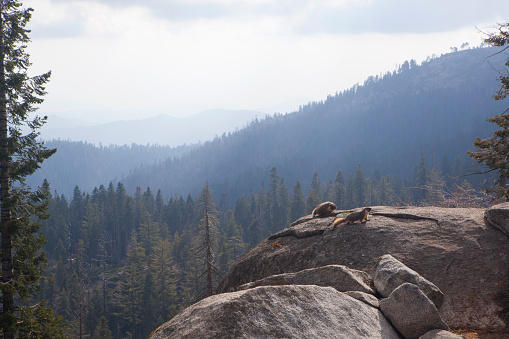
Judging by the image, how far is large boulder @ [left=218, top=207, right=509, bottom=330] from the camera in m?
6.64

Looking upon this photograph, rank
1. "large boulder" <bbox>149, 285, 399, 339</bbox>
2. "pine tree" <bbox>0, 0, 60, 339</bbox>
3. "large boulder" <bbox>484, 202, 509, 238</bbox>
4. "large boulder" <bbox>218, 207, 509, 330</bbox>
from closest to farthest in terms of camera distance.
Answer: "large boulder" <bbox>149, 285, 399, 339</bbox> → "large boulder" <bbox>218, 207, 509, 330</bbox> → "large boulder" <bbox>484, 202, 509, 238</bbox> → "pine tree" <bbox>0, 0, 60, 339</bbox>

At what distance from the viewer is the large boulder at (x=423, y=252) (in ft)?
21.8

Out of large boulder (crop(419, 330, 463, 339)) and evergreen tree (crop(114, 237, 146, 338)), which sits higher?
large boulder (crop(419, 330, 463, 339))

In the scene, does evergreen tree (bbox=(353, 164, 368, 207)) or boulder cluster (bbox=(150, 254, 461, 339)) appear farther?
evergreen tree (bbox=(353, 164, 368, 207))

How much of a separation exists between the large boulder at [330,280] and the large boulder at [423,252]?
1.33 m

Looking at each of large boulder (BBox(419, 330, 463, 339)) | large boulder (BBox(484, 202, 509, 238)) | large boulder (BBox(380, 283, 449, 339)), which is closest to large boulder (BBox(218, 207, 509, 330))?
large boulder (BBox(484, 202, 509, 238))

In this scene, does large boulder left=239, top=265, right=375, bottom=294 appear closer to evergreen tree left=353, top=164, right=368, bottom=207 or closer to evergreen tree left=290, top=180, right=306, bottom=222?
evergreen tree left=290, top=180, right=306, bottom=222

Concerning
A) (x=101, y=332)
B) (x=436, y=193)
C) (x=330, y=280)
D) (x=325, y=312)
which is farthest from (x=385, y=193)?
(x=325, y=312)

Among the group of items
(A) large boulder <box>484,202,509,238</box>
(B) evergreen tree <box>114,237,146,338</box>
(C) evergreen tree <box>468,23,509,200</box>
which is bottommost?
(B) evergreen tree <box>114,237,146,338</box>

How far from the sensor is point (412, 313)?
5168 mm

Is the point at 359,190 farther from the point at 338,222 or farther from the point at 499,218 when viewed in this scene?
the point at 499,218

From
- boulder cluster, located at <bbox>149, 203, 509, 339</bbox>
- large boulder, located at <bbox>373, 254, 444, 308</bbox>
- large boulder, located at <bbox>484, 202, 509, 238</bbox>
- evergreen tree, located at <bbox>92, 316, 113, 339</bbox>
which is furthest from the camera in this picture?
evergreen tree, located at <bbox>92, 316, 113, 339</bbox>

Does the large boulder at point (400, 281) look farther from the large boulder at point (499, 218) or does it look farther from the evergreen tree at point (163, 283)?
the evergreen tree at point (163, 283)

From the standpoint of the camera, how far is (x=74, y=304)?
242ft
